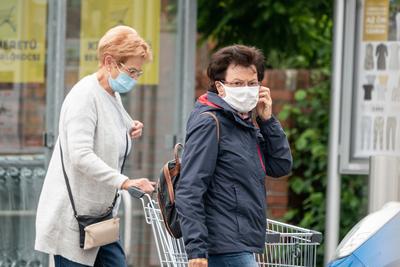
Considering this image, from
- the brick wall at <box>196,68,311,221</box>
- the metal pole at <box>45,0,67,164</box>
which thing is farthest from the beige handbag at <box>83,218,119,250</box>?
the brick wall at <box>196,68,311,221</box>

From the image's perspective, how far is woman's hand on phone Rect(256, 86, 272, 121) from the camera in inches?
216

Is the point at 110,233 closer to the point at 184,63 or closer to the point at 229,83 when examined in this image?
the point at 229,83

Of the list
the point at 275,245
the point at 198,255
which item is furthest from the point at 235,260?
the point at 275,245

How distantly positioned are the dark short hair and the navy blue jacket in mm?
115

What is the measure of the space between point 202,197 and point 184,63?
11.9ft

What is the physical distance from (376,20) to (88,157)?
397cm

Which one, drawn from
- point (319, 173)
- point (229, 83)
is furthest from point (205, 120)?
point (319, 173)

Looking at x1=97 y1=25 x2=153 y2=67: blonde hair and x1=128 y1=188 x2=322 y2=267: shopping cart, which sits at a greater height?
x1=97 y1=25 x2=153 y2=67: blonde hair

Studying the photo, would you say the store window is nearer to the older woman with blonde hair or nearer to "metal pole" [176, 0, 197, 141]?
"metal pole" [176, 0, 197, 141]

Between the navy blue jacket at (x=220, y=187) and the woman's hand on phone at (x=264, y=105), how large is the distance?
21 cm

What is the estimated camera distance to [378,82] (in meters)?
9.08

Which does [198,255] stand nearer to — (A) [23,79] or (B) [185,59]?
(A) [23,79]

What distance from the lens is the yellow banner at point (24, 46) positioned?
27.3ft

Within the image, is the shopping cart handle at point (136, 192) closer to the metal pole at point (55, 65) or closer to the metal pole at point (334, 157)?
the metal pole at point (55, 65)
